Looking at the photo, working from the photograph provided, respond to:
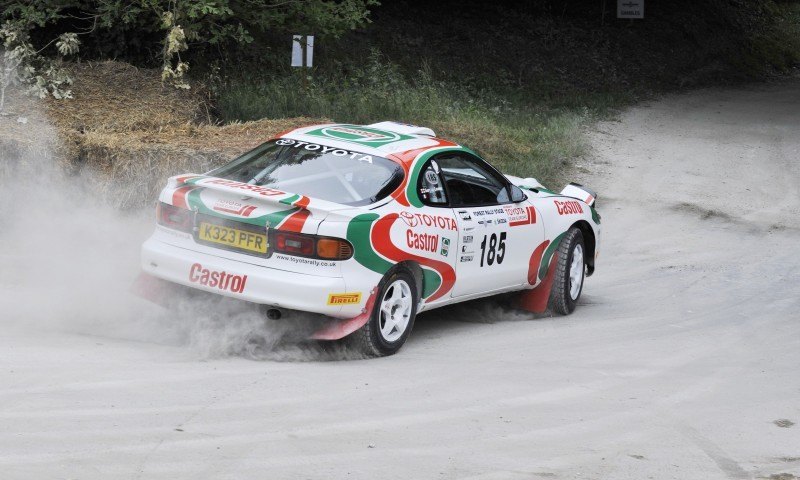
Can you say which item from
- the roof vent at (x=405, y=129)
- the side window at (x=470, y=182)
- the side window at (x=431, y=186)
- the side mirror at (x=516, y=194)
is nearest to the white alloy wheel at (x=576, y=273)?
the side mirror at (x=516, y=194)

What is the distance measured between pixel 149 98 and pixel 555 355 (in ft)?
24.1

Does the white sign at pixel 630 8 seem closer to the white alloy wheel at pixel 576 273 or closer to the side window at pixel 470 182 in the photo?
the white alloy wheel at pixel 576 273

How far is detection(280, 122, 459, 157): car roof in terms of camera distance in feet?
27.4

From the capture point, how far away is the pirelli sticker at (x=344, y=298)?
726 centimetres

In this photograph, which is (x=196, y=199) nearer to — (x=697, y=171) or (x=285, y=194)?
(x=285, y=194)

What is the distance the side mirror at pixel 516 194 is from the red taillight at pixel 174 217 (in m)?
2.65

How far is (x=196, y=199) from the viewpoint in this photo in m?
7.68

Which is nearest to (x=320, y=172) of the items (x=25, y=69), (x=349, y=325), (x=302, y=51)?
(x=349, y=325)

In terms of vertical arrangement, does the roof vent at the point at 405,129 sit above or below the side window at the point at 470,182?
above

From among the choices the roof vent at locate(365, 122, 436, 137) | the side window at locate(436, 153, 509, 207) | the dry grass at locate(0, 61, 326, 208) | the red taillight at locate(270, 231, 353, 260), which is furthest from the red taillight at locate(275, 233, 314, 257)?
the dry grass at locate(0, 61, 326, 208)

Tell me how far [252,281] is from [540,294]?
3.21 meters

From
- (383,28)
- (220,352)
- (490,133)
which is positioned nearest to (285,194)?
(220,352)

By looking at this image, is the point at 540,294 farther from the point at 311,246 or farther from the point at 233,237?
the point at 233,237

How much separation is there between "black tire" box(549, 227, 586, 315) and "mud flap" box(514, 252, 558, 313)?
Answer: 0.03m
